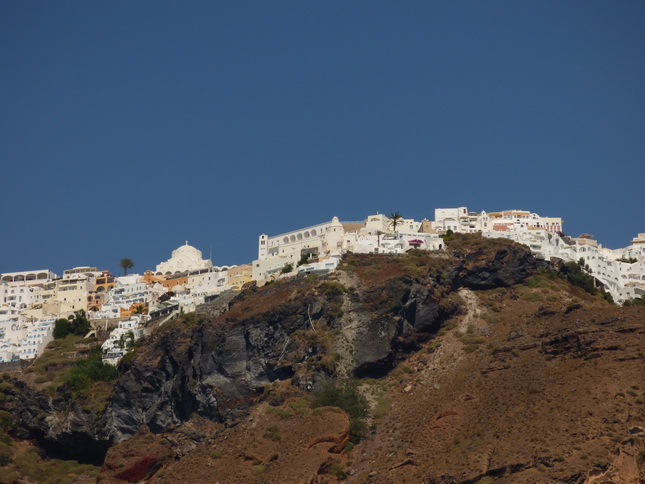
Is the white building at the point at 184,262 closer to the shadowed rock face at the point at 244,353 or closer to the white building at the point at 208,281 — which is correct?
the white building at the point at 208,281

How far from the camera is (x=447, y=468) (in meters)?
72.8

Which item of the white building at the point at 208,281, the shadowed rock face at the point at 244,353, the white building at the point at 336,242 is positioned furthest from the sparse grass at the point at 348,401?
the white building at the point at 208,281

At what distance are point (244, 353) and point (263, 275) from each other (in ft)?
100

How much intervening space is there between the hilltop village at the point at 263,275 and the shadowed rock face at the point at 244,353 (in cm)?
1180

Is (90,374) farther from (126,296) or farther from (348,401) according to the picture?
(348,401)

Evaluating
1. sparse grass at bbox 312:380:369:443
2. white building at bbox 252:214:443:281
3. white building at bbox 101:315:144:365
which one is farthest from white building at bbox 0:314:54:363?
sparse grass at bbox 312:380:369:443

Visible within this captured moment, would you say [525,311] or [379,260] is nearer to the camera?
[525,311]

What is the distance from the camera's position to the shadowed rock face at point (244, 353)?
97.8m

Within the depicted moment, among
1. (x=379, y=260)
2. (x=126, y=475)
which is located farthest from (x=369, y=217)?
(x=126, y=475)

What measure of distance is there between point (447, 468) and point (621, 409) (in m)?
12.4

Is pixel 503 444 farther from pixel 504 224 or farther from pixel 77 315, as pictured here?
pixel 77 315

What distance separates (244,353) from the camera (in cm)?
10125

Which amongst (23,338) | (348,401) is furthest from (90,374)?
(348,401)

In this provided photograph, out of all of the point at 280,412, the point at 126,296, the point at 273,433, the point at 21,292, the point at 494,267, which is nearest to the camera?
the point at 273,433
